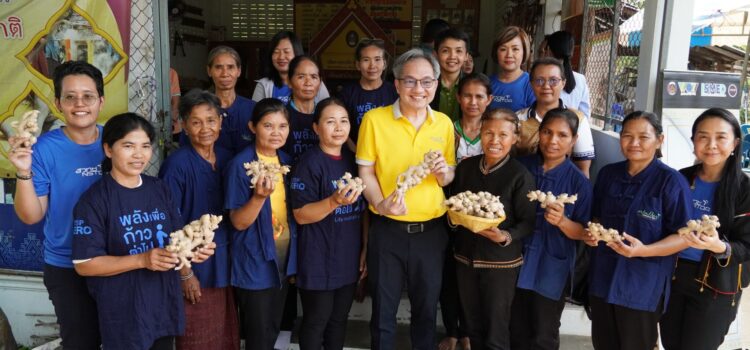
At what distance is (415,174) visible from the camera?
7.90ft

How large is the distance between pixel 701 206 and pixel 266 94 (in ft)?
8.61

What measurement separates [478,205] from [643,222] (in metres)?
0.77

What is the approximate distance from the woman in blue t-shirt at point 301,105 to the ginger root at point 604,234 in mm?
1598

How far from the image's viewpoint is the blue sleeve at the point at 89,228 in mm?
2070

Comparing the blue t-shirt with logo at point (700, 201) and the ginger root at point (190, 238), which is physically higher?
the blue t-shirt with logo at point (700, 201)

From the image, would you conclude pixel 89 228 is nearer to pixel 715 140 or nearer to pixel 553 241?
pixel 553 241

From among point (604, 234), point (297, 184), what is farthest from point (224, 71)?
point (604, 234)

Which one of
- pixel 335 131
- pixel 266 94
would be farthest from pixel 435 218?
pixel 266 94

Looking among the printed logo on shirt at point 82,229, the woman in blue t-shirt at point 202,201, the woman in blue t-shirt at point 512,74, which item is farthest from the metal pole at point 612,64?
the printed logo on shirt at point 82,229

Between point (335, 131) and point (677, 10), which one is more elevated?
point (677, 10)

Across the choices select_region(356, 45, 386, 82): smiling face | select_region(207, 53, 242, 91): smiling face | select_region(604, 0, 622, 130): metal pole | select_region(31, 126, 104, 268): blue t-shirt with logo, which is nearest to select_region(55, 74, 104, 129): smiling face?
select_region(31, 126, 104, 268): blue t-shirt with logo

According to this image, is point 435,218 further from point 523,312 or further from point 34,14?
point 34,14

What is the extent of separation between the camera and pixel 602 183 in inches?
103

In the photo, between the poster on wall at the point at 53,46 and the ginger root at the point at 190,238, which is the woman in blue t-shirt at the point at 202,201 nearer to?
the ginger root at the point at 190,238
